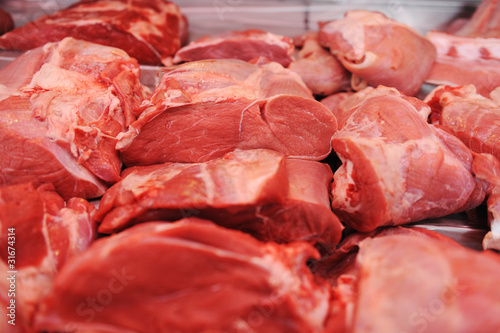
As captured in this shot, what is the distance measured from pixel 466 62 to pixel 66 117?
11.6 feet

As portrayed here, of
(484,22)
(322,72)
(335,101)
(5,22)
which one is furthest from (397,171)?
(5,22)

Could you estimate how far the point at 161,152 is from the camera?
2408 millimetres

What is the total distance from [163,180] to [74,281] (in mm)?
732

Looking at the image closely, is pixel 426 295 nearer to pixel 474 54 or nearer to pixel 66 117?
pixel 66 117

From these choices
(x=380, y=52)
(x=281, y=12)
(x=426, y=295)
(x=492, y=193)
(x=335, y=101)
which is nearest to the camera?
(x=426, y=295)

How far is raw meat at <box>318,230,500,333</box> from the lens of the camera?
4.41 feet

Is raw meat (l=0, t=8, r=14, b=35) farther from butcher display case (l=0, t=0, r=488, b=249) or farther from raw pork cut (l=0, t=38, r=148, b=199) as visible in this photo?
raw pork cut (l=0, t=38, r=148, b=199)

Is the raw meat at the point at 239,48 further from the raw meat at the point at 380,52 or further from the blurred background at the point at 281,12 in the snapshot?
the blurred background at the point at 281,12

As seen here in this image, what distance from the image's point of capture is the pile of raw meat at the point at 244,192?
4.84ft

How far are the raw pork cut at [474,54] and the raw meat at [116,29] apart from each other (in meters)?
2.70

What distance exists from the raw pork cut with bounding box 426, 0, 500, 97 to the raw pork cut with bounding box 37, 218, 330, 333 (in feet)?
9.07

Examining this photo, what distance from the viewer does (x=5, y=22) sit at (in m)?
3.83

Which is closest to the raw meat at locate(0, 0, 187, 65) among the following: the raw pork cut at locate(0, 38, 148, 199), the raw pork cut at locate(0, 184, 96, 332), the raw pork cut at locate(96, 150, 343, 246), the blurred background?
the blurred background

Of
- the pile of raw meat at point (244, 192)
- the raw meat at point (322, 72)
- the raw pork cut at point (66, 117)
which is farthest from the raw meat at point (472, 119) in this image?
the raw pork cut at point (66, 117)
